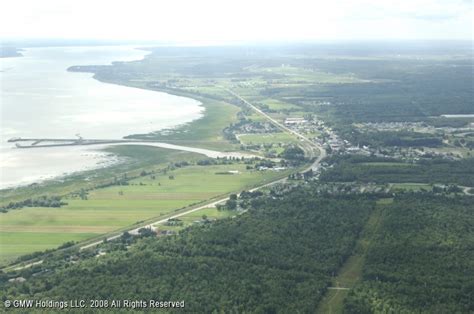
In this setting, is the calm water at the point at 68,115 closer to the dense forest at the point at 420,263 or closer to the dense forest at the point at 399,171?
the dense forest at the point at 399,171

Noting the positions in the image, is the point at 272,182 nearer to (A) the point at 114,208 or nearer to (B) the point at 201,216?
(B) the point at 201,216

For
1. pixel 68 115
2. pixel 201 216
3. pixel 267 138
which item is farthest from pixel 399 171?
pixel 68 115

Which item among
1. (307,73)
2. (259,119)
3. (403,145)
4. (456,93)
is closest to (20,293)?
(403,145)

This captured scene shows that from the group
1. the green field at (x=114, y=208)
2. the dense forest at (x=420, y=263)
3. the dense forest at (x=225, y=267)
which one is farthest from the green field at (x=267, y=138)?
the dense forest at (x=225, y=267)

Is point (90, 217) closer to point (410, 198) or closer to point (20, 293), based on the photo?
point (20, 293)

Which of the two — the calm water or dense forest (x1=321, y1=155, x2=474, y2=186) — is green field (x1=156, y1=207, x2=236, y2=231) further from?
the calm water

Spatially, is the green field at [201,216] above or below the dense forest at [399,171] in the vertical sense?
below
